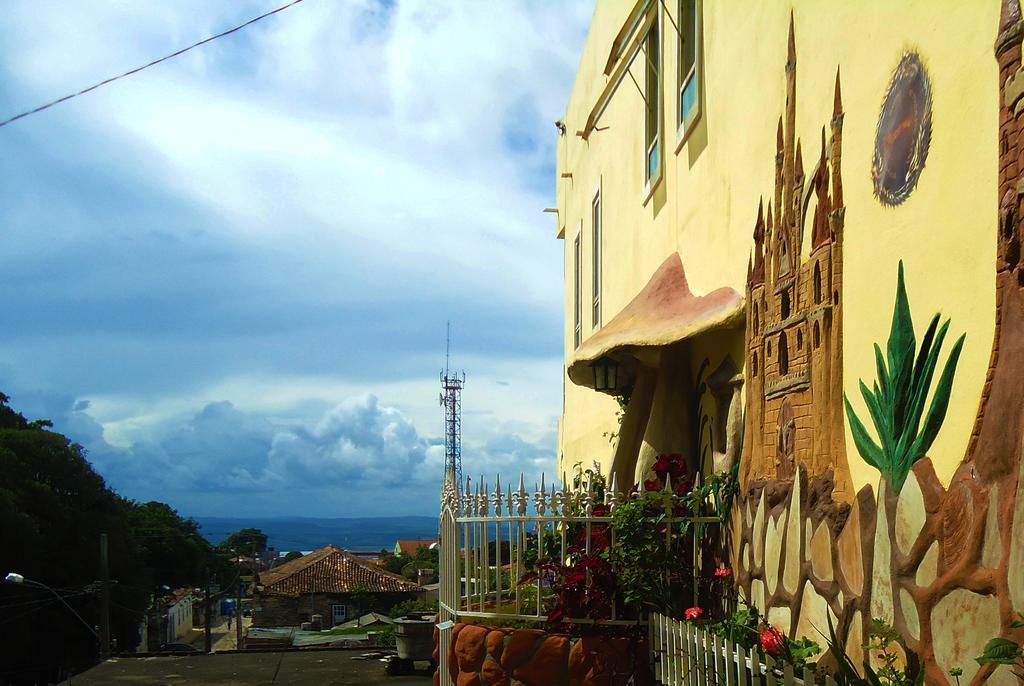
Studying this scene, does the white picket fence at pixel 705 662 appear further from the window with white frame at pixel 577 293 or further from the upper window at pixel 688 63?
the window with white frame at pixel 577 293

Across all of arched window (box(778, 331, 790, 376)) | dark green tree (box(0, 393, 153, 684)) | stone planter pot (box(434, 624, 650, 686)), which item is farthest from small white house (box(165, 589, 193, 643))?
arched window (box(778, 331, 790, 376))

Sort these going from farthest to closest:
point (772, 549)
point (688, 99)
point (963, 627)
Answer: point (688, 99), point (772, 549), point (963, 627)

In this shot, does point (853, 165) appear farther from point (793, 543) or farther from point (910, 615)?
point (910, 615)

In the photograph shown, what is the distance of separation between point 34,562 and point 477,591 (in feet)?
105

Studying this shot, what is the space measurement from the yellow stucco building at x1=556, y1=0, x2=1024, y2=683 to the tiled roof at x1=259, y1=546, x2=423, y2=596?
51.5m

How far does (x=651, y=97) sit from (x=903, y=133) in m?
6.85

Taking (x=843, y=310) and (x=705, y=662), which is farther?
(x=705, y=662)

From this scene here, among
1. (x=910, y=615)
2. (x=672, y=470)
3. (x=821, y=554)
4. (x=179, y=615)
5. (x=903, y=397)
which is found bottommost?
(x=179, y=615)

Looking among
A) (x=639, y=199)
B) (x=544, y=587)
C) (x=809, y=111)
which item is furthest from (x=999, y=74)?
(x=639, y=199)

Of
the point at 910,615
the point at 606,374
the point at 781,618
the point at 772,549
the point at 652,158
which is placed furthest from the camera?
the point at 652,158

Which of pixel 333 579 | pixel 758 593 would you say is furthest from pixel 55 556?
pixel 758 593

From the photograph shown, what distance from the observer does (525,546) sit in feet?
30.5

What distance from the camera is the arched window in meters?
Answer: 6.87

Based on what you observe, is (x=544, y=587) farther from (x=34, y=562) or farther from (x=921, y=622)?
(x=34, y=562)
